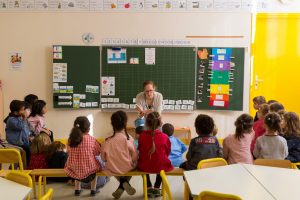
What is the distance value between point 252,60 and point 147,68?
6.20ft

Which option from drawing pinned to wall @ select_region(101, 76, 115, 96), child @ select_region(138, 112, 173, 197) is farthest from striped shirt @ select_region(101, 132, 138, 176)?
drawing pinned to wall @ select_region(101, 76, 115, 96)

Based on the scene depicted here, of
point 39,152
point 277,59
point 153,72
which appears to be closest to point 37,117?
point 39,152

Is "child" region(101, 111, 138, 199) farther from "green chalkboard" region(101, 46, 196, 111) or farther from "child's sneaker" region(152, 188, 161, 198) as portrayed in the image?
"green chalkboard" region(101, 46, 196, 111)

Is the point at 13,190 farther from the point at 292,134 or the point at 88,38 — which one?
the point at 88,38

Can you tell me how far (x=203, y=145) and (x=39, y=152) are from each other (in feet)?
6.45

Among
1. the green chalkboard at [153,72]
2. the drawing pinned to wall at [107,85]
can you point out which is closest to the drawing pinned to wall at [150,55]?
the green chalkboard at [153,72]

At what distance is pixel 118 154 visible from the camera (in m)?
3.95

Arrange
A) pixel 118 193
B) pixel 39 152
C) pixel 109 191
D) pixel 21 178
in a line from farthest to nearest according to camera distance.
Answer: pixel 109 191 → pixel 39 152 → pixel 118 193 → pixel 21 178

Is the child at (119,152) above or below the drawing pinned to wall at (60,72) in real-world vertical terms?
below

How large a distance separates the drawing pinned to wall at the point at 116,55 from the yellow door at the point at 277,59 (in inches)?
91.4

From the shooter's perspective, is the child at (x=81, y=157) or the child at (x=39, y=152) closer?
the child at (x=81, y=157)

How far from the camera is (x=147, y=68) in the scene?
6660 millimetres

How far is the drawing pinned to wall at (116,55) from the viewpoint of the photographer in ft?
21.8

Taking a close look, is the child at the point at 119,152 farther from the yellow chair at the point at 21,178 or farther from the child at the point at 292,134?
the child at the point at 292,134
